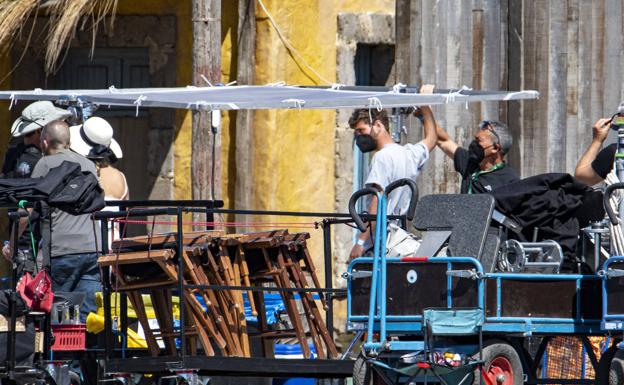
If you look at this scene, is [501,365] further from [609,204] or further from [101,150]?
[101,150]

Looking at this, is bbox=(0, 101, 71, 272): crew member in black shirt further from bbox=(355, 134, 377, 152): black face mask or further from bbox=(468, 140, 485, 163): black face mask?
bbox=(468, 140, 485, 163): black face mask

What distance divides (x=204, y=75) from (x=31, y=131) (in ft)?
6.47

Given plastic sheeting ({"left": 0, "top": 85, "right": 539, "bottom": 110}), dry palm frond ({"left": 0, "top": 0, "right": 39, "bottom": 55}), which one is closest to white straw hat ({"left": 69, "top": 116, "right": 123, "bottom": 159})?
plastic sheeting ({"left": 0, "top": 85, "right": 539, "bottom": 110})

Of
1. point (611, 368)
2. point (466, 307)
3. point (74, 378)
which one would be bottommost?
point (74, 378)

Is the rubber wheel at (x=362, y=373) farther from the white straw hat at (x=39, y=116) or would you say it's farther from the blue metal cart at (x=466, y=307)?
the white straw hat at (x=39, y=116)

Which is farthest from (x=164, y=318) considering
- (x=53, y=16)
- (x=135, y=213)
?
(x=53, y=16)

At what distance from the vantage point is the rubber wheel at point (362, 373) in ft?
27.9

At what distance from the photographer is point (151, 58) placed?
15109 millimetres

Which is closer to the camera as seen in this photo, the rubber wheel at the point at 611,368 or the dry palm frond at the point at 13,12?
the rubber wheel at the point at 611,368

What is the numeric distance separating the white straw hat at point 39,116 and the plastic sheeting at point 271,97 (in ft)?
1.27

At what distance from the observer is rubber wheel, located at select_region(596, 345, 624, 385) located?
8328 mm

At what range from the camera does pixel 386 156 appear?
10.8 m

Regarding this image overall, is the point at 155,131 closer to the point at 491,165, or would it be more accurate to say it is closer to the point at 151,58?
the point at 151,58

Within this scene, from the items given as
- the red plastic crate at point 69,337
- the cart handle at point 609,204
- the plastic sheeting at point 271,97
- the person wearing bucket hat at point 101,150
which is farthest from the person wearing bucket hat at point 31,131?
the cart handle at point 609,204
